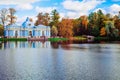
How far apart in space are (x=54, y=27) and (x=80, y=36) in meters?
7.42

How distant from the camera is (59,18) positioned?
2694 inches

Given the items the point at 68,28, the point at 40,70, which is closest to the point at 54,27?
the point at 68,28

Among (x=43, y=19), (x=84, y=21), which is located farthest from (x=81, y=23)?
(x=43, y=19)

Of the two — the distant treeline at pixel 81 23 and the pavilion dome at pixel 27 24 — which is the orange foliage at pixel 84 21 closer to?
the distant treeline at pixel 81 23

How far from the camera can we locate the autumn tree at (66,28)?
2463 inches

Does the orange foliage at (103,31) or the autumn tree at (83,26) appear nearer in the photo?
the orange foliage at (103,31)

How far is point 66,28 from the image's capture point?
62.7 meters

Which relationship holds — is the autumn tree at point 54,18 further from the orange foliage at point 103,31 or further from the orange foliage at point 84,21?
the orange foliage at point 103,31

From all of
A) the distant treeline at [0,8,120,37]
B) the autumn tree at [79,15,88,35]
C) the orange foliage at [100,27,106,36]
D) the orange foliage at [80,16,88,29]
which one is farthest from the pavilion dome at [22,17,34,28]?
the orange foliage at [100,27,106,36]

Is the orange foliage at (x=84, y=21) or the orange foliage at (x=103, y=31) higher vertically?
the orange foliage at (x=84, y=21)

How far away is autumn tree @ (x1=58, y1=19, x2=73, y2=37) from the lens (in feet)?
205

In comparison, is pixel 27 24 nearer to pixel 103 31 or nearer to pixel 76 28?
pixel 76 28

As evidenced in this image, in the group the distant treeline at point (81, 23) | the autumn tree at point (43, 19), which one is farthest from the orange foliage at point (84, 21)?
the autumn tree at point (43, 19)

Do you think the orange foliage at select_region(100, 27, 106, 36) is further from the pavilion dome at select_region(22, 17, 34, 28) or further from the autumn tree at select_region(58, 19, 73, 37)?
the pavilion dome at select_region(22, 17, 34, 28)
